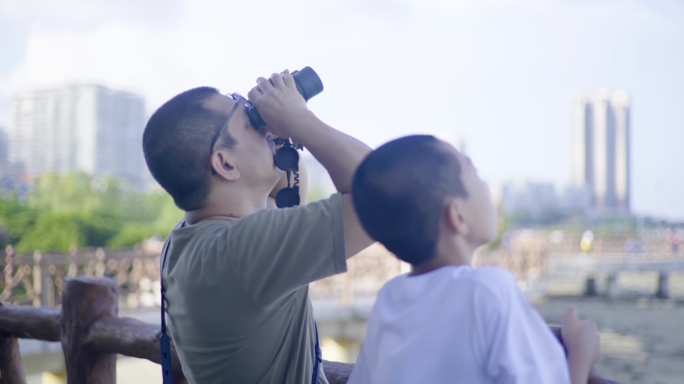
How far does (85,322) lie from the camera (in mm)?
2525

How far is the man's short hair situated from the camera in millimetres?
1286

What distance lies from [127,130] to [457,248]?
55.1 meters

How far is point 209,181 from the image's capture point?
130cm

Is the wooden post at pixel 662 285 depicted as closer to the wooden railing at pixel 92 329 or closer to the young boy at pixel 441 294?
the wooden railing at pixel 92 329

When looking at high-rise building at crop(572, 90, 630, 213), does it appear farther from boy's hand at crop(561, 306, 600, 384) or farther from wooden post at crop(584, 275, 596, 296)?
boy's hand at crop(561, 306, 600, 384)

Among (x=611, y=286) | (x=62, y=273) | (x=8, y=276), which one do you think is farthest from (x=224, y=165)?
(x=611, y=286)

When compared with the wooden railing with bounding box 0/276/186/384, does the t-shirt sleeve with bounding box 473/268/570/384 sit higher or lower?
higher

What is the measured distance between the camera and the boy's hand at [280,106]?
126cm

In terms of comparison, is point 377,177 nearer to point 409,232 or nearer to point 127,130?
point 409,232

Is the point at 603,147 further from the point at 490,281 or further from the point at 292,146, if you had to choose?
the point at 490,281

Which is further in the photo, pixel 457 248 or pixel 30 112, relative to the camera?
pixel 30 112

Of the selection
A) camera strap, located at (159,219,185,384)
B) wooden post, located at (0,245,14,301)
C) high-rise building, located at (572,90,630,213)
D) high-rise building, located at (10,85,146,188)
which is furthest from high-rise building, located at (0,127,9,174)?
high-rise building, located at (572,90,630,213)

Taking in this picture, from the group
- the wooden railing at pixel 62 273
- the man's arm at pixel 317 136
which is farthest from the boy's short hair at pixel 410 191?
the wooden railing at pixel 62 273

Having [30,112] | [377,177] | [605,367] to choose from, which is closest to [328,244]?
[377,177]
